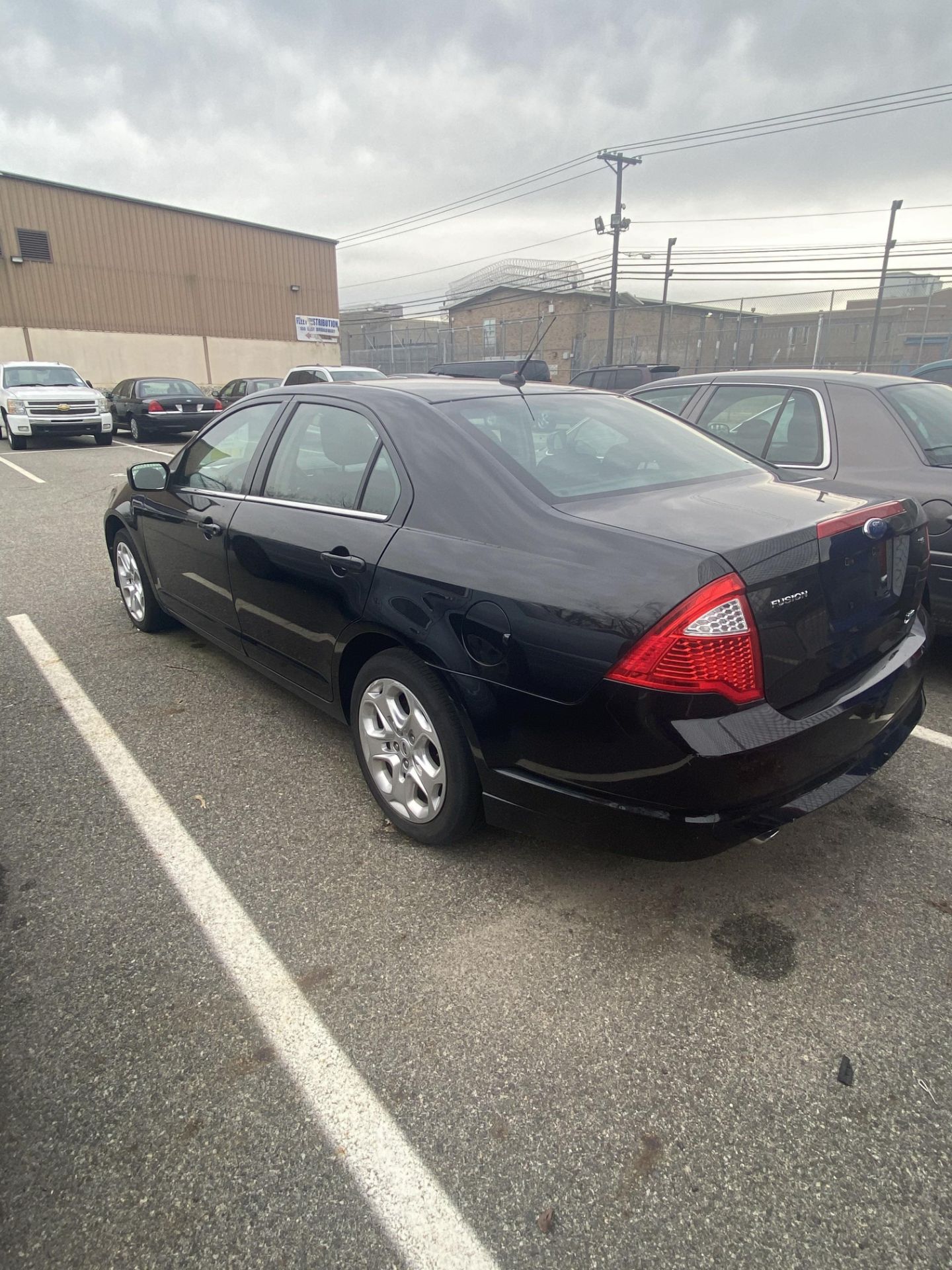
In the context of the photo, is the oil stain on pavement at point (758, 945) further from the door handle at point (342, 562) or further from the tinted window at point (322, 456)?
the tinted window at point (322, 456)

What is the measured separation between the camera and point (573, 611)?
6.73 ft

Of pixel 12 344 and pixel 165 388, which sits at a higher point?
pixel 12 344

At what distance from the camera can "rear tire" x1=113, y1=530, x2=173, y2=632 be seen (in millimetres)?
4727

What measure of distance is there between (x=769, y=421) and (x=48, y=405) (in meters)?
16.1

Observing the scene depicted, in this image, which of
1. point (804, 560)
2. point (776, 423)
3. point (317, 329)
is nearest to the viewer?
point (804, 560)

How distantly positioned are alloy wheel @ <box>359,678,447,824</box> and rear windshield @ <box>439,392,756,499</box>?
0.89m

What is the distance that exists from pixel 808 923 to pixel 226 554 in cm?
284

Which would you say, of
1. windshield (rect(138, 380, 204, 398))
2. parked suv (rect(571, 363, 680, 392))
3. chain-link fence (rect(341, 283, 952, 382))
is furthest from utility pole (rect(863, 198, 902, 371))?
windshield (rect(138, 380, 204, 398))

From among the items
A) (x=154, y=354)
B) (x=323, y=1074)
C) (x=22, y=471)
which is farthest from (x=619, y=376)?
(x=154, y=354)

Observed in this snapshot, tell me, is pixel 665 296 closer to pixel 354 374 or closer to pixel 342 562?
pixel 354 374

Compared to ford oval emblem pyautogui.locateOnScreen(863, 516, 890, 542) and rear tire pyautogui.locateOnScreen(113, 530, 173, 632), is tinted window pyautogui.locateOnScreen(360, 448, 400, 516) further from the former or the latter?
rear tire pyautogui.locateOnScreen(113, 530, 173, 632)

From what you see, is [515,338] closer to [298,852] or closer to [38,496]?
[38,496]

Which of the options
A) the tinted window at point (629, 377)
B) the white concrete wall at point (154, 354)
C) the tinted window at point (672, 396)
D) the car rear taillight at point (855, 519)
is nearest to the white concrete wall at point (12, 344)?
the white concrete wall at point (154, 354)

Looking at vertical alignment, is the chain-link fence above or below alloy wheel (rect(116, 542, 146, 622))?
above
